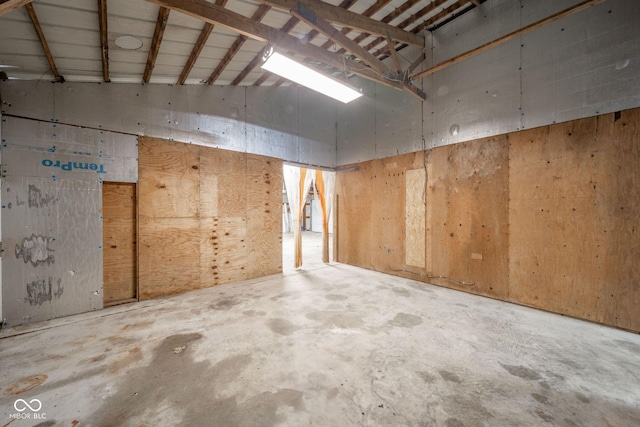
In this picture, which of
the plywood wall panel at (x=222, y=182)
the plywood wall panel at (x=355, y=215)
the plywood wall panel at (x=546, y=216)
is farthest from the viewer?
the plywood wall panel at (x=355, y=215)

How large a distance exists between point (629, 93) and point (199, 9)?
4.53 meters

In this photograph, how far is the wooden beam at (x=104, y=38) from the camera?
82.9 inches

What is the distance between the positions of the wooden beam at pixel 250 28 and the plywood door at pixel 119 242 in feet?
8.23

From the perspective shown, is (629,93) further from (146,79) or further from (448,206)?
(146,79)

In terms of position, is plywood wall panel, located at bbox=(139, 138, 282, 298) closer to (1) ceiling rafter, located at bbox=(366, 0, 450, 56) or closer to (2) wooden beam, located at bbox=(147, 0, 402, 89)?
(2) wooden beam, located at bbox=(147, 0, 402, 89)

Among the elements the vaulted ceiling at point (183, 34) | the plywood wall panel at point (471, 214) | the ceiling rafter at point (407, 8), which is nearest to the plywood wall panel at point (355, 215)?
the plywood wall panel at point (471, 214)

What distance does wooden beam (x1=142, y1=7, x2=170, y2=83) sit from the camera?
2.34 metres

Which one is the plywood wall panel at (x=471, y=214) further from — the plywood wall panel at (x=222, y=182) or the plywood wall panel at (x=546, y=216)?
the plywood wall panel at (x=222, y=182)

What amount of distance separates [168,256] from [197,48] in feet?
9.51

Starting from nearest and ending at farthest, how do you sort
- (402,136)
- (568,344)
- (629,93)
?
(568,344) < (629,93) < (402,136)

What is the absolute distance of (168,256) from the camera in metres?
3.78

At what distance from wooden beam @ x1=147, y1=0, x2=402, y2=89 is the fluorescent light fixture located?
0.44 ft

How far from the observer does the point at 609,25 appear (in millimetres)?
2814

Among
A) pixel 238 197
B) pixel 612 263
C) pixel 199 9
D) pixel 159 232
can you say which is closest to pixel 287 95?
pixel 238 197
